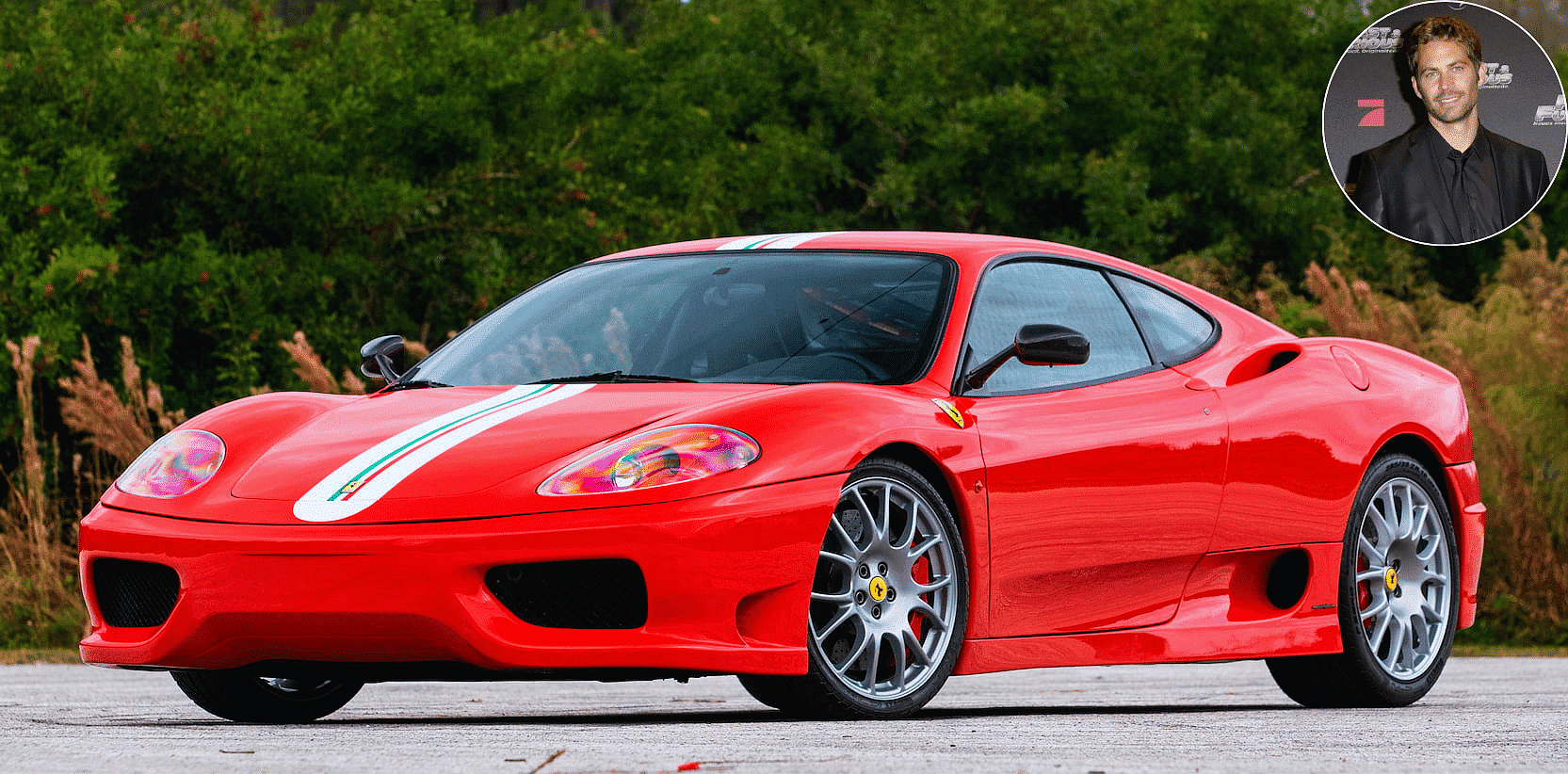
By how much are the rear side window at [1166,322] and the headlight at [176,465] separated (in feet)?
9.38

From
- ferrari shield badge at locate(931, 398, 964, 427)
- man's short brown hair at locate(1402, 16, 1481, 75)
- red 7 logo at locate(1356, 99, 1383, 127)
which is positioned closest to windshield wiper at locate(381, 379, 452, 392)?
ferrari shield badge at locate(931, 398, 964, 427)

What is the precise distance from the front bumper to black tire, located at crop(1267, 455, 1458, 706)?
2.48 meters

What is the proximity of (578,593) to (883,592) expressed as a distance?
2.65 ft

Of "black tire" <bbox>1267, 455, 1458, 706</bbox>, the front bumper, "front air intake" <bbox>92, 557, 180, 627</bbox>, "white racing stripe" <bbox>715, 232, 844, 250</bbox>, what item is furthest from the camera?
"black tire" <bbox>1267, 455, 1458, 706</bbox>

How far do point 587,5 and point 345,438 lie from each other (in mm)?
28840

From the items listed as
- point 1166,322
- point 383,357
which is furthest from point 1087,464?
point 383,357

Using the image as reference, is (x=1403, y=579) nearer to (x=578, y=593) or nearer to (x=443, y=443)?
(x=578, y=593)

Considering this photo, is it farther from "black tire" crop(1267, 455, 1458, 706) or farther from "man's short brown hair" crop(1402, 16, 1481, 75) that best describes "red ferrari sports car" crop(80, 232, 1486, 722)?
"man's short brown hair" crop(1402, 16, 1481, 75)

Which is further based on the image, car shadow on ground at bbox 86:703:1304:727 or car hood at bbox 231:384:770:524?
car shadow on ground at bbox 86:703:1304:727

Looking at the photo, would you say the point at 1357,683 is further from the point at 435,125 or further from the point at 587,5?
the point at 587,5

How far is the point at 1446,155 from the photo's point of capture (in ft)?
46.2

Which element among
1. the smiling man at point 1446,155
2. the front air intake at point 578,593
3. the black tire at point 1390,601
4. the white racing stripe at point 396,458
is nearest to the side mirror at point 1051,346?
the white racing stripe at point 396,458

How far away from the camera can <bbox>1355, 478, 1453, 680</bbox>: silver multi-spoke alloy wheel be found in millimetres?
7133

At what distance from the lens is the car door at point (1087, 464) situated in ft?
19.5
